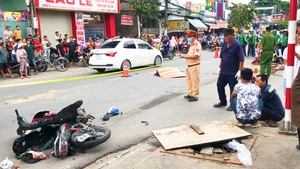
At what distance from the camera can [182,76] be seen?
1177 centimetres

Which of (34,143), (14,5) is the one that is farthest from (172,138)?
(14,5)

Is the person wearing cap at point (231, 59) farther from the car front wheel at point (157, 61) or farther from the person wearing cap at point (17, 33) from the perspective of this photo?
the person wearing cap at point (17, 33)

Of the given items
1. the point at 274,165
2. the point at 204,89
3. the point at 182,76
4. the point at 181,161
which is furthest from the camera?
the point at 182,76

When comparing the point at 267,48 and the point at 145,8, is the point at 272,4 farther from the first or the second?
the point at 267,48

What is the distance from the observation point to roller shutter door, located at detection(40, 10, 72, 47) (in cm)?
1894

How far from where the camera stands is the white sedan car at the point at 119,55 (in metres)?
13.3

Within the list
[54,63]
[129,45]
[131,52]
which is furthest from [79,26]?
Answer: [131,52]

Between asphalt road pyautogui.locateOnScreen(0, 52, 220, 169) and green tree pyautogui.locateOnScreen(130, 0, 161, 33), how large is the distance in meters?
16.4

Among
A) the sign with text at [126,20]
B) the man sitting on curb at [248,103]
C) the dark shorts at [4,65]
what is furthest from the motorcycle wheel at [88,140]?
the sign with text at [126,20]

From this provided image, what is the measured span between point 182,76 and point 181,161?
8047 mm

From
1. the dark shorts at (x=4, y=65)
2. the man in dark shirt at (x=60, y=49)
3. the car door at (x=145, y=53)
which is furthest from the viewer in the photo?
the man in dark shirt at (x=60, y=49)

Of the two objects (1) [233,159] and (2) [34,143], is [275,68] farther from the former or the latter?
(2) [34,143]

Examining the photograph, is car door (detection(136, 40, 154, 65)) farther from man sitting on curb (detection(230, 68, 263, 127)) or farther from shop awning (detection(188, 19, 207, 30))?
shop awning (detection(188, 19, 207, 30))

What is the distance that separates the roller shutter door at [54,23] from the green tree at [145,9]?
323 inches
